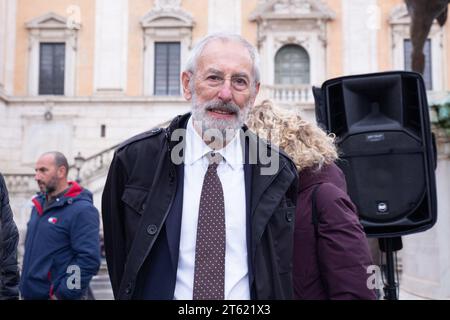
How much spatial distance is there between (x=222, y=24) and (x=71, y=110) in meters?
6.57

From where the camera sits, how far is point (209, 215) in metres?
1.93

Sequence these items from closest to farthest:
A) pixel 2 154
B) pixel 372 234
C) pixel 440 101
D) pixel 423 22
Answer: pixel 372 234 → pixel 440 101 → pixel 423 22 → pixel 2 154

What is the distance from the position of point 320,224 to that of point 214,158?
0.48 m

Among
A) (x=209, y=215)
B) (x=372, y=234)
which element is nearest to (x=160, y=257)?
(x=209, y=215)

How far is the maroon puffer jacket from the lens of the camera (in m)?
1.98

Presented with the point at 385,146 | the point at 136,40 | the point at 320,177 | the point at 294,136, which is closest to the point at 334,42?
the point at 136,40

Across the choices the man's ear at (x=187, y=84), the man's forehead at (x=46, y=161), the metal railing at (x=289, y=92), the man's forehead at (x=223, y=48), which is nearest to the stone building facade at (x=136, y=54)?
the metal railing at (x=289, y=92)

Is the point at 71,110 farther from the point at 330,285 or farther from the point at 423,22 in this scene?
the point at 330,285

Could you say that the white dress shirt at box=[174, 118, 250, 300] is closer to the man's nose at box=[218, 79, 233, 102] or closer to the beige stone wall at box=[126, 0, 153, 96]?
the man's nose at box=[218, 79, 233, 102]

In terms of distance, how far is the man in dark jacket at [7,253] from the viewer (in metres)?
2.66

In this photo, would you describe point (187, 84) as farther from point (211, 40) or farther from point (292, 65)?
point (292, 65)

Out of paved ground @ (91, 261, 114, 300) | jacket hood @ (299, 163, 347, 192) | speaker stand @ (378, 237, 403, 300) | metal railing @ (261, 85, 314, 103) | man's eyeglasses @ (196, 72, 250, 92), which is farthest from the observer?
metal railing @ (261, 85, 314, 103)

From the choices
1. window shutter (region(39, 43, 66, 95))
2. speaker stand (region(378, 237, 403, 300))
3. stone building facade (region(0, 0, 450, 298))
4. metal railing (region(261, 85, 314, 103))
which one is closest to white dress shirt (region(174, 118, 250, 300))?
speaker stand (region(378, 237, 403, 300))

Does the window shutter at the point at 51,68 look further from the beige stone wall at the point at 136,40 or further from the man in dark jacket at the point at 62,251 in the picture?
the man in dark jacket at the point at 62,251
